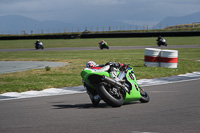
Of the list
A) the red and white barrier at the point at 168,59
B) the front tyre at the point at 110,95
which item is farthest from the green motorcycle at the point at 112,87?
the red and white barrier at the point at 168,59

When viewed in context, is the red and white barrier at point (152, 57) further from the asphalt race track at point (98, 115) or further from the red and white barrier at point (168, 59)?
the asphalt race track at point (98, 115)

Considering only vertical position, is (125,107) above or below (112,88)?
below

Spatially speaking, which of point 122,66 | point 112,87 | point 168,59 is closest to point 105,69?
point 112,87

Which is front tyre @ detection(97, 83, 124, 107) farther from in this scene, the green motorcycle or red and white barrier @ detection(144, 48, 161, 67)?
red and white barrier @ detection(144, 48, 161, 67)

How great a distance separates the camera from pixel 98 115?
22.5ft

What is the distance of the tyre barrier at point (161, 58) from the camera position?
17.3m

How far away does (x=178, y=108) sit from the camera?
7.45 m

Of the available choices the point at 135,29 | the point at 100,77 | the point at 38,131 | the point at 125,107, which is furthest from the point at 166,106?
the point at 135,29

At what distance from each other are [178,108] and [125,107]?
117 cm

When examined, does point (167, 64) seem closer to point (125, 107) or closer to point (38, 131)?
point (125, 107)

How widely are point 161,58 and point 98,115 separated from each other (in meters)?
11.3

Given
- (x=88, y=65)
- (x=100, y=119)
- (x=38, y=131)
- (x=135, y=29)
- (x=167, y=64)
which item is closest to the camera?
(x=38, y=131)

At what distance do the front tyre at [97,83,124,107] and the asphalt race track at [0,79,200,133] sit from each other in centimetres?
16

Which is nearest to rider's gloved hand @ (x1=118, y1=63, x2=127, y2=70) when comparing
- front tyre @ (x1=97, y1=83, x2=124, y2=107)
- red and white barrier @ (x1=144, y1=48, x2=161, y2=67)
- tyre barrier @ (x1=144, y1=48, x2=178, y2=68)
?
front tyre @ (x1=97, y1=83, x2=124, y2=107)
